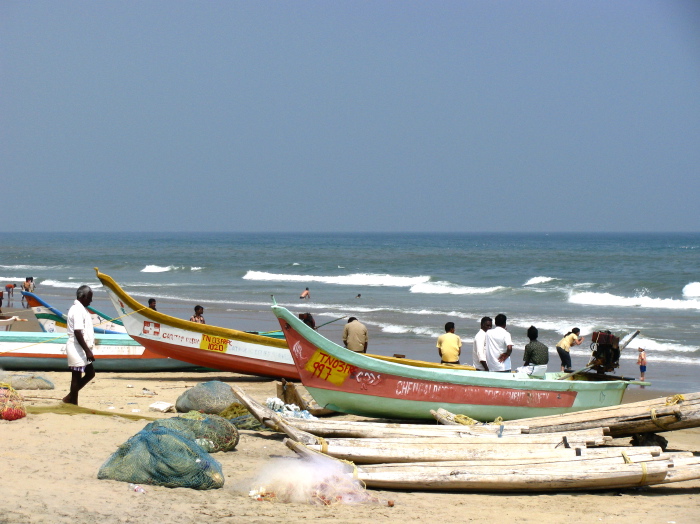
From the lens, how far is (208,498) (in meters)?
5.62

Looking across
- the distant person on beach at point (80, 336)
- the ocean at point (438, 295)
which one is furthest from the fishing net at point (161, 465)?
the ocean at point (438, 295)

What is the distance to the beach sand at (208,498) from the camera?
508cm

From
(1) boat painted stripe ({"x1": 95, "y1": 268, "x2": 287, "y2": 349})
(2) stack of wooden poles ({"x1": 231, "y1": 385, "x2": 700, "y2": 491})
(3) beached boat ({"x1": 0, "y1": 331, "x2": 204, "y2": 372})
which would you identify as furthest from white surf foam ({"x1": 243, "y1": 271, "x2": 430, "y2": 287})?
(2) stack of wooden poles ({"x1": 231, "y1": 385, "x2": 700, "y2": 491})

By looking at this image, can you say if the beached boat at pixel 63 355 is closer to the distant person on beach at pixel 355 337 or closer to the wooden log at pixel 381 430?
the distant person on beach at pixel 355 337

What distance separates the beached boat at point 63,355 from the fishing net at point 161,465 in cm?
681

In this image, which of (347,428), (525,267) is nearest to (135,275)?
(525,267)

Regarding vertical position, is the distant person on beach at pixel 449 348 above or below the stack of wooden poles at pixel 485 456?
above

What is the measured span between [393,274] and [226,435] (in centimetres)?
4211

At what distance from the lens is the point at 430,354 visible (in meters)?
16.1

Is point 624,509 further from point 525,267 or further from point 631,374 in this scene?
point 525,267

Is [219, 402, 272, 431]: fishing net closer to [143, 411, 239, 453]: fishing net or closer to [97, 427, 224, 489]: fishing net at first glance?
[143, 411, 239, 453]: fishing net

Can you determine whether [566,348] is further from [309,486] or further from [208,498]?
[208,498]

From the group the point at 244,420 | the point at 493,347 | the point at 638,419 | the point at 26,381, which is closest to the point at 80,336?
the point at 244,420

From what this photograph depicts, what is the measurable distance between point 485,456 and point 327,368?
2.51 meters
